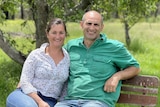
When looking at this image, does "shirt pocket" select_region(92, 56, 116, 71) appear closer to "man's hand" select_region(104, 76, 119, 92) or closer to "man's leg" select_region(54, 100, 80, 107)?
"man's hand" select_region(104, 76, 119, 92)

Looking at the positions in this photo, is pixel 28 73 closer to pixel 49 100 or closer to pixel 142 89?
pixel 49 100

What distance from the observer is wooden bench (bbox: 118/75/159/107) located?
4.76m

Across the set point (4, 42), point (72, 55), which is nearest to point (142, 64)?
point (4, 42)

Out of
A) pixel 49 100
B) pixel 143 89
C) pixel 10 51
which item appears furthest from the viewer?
pixel 10 51

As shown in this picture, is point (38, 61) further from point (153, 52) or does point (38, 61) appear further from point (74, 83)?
point (153, 52)

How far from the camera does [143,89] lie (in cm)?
483

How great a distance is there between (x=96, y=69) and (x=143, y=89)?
2.25 feet

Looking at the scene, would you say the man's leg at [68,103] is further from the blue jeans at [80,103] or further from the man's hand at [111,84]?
the man's hand at [111,84]

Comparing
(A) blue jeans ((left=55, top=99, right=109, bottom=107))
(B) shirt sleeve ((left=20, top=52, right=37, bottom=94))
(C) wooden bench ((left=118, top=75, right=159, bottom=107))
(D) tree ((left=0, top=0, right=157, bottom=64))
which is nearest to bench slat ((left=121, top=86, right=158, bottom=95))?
(C) wooden bench ((left=118, top=75, right=159, bottom=107))

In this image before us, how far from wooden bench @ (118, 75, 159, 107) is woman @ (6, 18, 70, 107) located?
815 mm

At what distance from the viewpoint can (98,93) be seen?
14.6 ft

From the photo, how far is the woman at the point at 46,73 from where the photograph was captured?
14.6 feet

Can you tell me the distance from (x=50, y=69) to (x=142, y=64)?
7.09 m

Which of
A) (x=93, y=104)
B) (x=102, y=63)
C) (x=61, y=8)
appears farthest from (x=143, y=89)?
(x=61, y=8)
